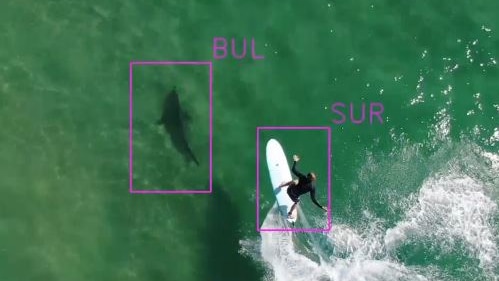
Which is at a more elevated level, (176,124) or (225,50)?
(225,50)

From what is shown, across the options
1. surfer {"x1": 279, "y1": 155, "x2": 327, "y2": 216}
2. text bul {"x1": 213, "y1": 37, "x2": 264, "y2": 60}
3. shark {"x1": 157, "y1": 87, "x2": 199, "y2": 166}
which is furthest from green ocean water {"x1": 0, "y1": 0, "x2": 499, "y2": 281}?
surfer {"x1": 279, "y1": 155, "x2": 327, "y2": 216}

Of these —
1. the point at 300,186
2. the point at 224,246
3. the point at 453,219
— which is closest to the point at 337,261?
the point at 300,186

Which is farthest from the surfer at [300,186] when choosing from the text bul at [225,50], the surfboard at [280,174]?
the text bul at [225,50]

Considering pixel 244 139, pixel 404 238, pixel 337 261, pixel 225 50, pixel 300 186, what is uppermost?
pixel 225 50

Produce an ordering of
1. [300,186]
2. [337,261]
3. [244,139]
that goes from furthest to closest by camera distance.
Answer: [244,139] → [337,261] → [300,186]

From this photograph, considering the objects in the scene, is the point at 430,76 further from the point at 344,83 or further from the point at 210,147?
the point at 210,147

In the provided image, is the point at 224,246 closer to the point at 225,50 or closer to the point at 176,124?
the point at 176,124
